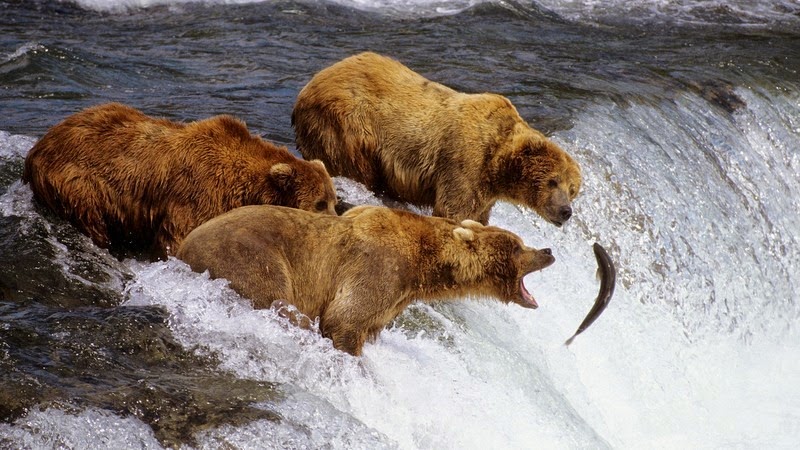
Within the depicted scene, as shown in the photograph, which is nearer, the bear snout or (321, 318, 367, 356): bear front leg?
(321, 318, 367, 356): bear front leg

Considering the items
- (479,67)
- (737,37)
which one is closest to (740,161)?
(479,67)

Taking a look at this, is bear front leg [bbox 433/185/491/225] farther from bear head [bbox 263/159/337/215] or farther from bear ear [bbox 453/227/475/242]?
bear ear [bbox 453/227/475/242]

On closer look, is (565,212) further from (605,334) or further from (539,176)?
(605,334)

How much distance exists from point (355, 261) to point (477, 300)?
31.6 inches

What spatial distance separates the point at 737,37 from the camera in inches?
515

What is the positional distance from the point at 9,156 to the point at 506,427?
3436 millimetres

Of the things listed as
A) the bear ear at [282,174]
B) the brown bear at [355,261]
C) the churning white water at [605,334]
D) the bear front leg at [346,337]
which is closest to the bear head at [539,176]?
the churning white water at [605,334]

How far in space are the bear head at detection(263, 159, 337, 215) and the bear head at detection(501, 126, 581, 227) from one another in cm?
149

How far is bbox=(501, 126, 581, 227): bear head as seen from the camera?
6840 mm

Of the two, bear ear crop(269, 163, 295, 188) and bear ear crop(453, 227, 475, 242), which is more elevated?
bear ear crop(269, 163, 295, 188)

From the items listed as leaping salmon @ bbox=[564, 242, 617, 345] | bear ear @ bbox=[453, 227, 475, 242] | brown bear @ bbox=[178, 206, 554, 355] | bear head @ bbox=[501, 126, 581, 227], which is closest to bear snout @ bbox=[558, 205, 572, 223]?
bear head @ bbox=[501, 126, 581, 227]

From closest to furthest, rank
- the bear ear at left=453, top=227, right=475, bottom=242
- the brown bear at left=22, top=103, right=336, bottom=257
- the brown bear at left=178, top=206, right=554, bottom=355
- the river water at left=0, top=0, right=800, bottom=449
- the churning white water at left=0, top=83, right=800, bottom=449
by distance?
1. the river water at left=0, top=0, right=800, bottom=449
2. the churning white water at left=0, top=83, right=800, bottom=449
3. the brown bear at left=178, top=206, right=554, bottom=355
4. the bear ear at left=453, top=227, right=475, bottom=242
5. the brown bear at left=22, top=103, right=336, bottom=257

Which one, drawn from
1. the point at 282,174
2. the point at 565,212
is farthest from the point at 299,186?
the point at 565,212

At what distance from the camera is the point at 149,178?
18.6 feet
